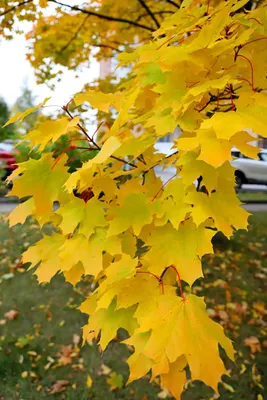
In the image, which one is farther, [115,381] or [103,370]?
[103,370]

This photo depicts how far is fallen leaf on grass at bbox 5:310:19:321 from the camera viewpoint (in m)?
3.60

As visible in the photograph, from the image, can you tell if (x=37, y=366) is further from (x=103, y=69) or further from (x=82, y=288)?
(x=103, y=69)

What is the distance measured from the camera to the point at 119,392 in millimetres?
2713

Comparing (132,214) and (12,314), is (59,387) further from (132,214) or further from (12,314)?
(132,214)

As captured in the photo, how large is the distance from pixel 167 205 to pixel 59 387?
2302 millimetres

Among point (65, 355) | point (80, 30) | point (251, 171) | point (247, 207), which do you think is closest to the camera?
point (65, 355)

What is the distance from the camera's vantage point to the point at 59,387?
2754mm

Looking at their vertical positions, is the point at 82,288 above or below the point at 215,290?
above

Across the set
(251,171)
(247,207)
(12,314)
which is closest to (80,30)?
(12,314)

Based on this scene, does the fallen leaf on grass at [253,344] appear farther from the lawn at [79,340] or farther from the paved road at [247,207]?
the paved road at [247,207]

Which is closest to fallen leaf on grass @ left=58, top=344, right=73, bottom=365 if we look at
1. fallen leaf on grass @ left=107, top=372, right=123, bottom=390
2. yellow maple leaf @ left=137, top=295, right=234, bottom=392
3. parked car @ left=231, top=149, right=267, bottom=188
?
fallen leaf on grass @ left=107, top=372, right=123, bottom=390

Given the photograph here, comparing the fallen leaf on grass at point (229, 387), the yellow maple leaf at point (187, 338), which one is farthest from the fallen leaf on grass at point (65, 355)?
the yellow maple leaf at point (187, 338)

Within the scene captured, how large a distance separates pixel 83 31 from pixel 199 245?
494 centimetres

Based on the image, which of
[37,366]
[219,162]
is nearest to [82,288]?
[37,366]
